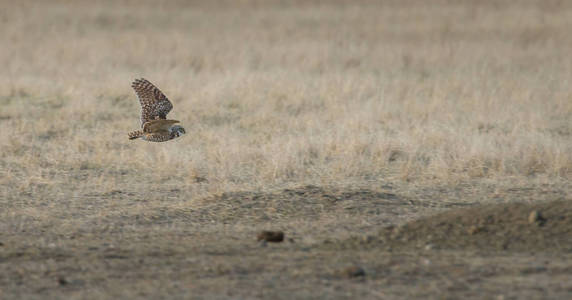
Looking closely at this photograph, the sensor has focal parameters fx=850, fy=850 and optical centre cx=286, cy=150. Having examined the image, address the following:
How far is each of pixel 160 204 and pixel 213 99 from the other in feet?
18.0

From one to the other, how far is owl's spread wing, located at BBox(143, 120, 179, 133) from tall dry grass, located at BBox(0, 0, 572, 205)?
1039 mm

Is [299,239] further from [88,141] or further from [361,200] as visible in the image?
[88,141]

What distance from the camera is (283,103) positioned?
1273 cm

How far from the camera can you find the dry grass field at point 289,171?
5.24 metres

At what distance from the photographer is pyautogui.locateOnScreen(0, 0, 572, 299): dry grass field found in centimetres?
524

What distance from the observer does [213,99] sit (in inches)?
506

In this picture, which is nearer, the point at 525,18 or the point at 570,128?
the point at 570,128

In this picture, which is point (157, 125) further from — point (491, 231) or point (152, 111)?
point (491, 231)

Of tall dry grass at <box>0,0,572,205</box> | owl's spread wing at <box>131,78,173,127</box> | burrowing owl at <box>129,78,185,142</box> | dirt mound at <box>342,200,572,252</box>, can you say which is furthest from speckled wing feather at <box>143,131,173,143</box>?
dirt mound at <box>342,200,572,252</box>

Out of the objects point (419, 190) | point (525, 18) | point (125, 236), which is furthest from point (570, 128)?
point (525, 18)

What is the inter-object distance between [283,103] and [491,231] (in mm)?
6936

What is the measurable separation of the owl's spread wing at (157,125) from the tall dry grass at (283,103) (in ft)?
3.41

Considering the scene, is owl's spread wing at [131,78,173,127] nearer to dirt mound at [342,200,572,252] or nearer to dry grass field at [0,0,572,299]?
dry grass field at [0,0,572,299]

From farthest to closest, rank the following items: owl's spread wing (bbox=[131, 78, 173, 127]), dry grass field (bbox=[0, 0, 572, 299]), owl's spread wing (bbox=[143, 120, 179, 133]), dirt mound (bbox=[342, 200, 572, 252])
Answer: owl's spread wing (bbox=[131, 78, 173, 127]) < owl's spread wing (bbox=[143, 120, 179, 133]) < dirt mound (bbox=[342, 200, 572, 252]) < dry grass field (bbox=[0, 0, 572, 299])
